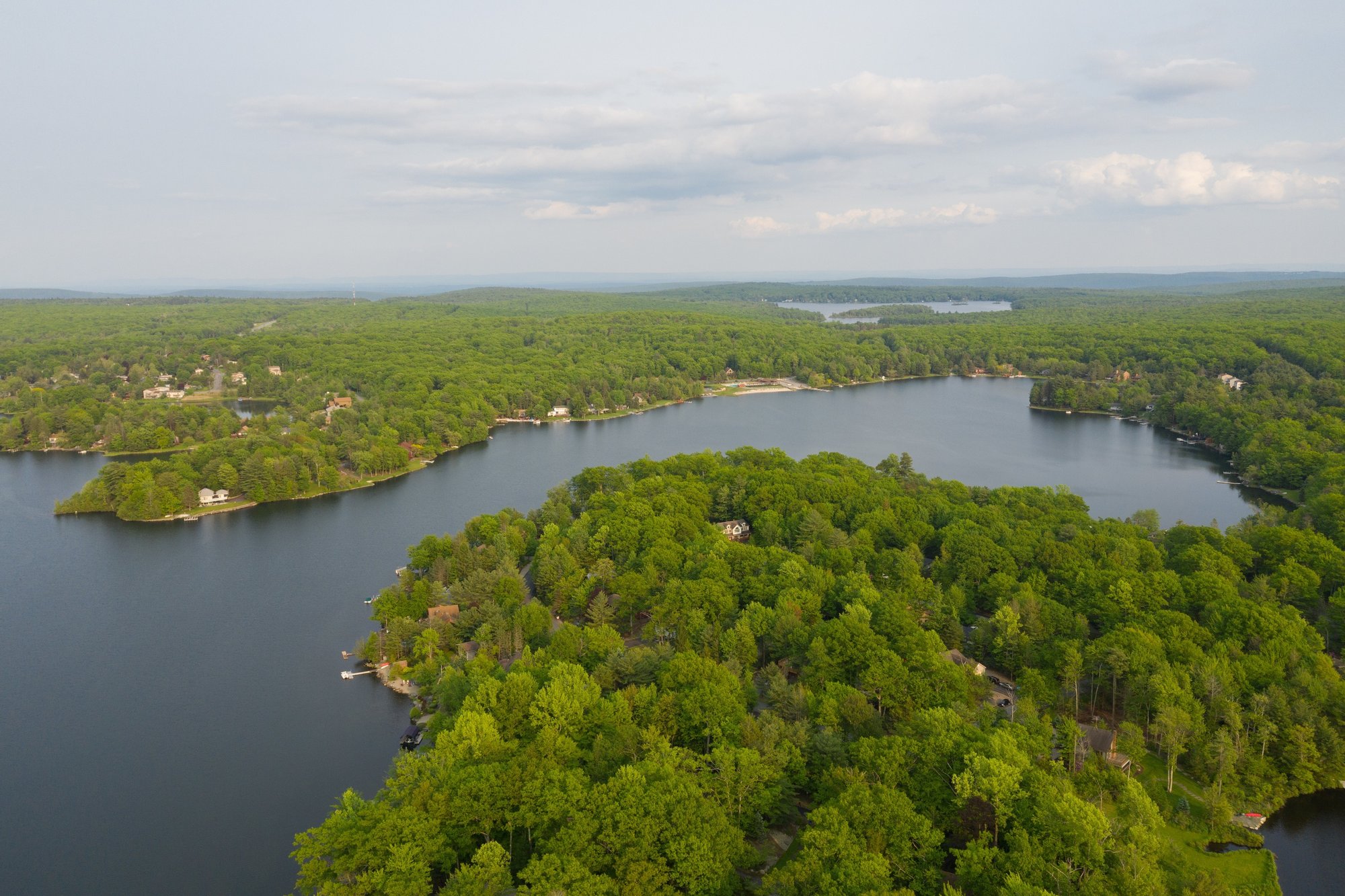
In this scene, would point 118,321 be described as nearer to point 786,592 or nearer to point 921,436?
point 921,436

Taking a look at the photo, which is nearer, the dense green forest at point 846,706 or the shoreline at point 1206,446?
the dense green forest at point 846,706

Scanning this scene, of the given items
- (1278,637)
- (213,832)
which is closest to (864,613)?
(1278,637)

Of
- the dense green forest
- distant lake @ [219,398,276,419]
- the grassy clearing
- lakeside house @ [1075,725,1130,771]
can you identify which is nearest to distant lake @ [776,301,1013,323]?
distant lake @ [219,398,276,419]

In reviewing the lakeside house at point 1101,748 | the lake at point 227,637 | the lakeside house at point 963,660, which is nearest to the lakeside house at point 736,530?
the lakeside house at point 963,660

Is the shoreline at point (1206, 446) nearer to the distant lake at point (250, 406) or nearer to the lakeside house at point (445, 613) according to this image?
the lakeside house at point (445, 613)

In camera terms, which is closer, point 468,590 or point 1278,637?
point 1278,637

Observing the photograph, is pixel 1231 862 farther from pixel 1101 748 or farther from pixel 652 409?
pixel 652 409
